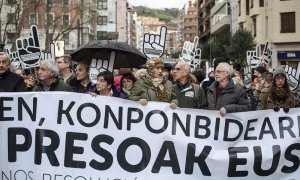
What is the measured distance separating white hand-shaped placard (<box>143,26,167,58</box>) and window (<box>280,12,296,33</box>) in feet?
108

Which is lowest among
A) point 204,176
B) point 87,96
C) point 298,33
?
point 204,176

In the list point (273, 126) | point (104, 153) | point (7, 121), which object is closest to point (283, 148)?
point (273, 126)

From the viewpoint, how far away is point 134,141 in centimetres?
621

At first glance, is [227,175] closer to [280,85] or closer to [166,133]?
[166,133]

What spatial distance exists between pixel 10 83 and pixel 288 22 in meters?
38.3

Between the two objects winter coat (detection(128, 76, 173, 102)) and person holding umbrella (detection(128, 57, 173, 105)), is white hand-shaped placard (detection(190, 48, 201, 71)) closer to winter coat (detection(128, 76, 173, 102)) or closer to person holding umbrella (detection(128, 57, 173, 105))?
person holding umbrella (detection(128, 57, 173, 105))

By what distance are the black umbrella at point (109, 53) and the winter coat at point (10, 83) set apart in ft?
5.42

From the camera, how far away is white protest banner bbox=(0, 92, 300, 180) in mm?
6098

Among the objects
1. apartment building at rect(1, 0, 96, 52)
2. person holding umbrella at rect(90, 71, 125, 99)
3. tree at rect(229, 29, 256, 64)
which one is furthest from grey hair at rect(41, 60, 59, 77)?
tree at rect(229, 29, 256, 64)

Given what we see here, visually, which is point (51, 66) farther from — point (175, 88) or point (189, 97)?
point (189, 97)

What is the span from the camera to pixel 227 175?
6168mm

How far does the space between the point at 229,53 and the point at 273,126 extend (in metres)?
41.5

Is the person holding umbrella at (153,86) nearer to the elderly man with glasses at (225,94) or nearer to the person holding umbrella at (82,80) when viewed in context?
the elderly man with glasses at (225,94)

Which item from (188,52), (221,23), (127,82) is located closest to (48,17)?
(188,52)
